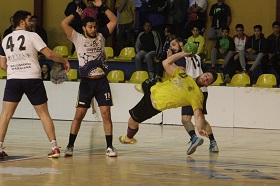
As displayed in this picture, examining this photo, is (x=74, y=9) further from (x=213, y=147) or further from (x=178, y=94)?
(x=178, y=94)

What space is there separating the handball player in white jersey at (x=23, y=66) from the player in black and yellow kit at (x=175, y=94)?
156 centimetres

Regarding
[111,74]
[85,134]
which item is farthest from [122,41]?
[85,134]

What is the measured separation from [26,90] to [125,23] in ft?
41.2

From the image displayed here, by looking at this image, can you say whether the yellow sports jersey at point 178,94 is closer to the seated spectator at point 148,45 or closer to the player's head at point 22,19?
the player's head at point 22,19

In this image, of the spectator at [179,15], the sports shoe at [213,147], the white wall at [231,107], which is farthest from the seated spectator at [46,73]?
the sports shoe at [213,147]

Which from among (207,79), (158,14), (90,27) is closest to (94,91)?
(90,27)

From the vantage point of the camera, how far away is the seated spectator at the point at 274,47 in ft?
71.7

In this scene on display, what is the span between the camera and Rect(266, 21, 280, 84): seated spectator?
71.7 feet

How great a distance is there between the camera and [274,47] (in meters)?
22.0

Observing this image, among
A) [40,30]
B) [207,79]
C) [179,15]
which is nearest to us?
[207,79]

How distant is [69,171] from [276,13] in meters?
14.3

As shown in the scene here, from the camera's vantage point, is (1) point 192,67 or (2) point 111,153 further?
(1) point 192,67

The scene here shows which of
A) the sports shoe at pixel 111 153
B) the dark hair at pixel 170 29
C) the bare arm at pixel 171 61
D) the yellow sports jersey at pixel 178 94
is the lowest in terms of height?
the sports shoe at pixel 111 153

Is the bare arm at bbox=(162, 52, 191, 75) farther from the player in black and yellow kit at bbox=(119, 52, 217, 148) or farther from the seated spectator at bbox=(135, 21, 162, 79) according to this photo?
the seated spectator at bbox=(135, 21, 162, 79)
